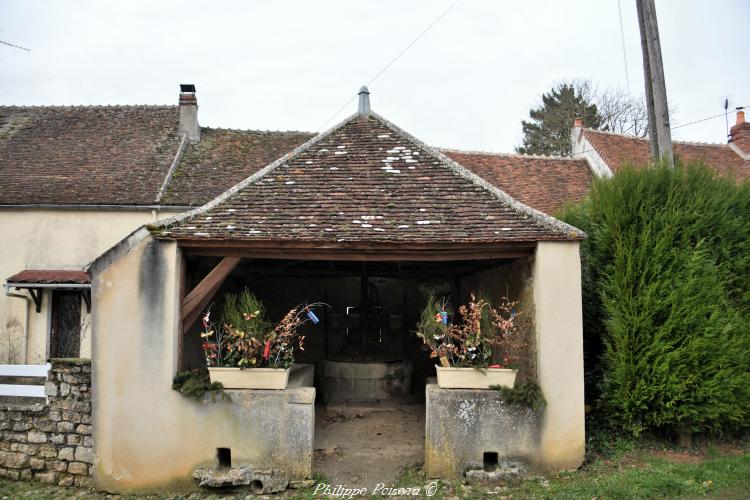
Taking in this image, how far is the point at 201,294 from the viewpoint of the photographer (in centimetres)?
589

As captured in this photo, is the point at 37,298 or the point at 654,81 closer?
the point at 654,81

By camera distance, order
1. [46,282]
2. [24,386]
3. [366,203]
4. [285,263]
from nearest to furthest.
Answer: [24,386]
[366,203]
[285,263]
[46,282]

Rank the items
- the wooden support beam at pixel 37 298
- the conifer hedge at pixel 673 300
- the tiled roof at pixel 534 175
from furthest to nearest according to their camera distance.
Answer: the tiled roof at pixel 534 175, the wooden support beam at pixel 37 298, the conifer hedge at pixel 673 300

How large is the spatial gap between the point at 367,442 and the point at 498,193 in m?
Answer: 3.47

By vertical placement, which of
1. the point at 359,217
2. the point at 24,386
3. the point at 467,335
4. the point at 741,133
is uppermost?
the point at 741,133

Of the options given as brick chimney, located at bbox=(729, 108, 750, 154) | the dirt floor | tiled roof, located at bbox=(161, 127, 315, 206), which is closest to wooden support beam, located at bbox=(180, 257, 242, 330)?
the dirt floor

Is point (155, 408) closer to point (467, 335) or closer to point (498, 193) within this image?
point (467, 335)

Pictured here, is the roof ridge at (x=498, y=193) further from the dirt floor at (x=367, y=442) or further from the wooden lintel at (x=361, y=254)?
the dirt floor at (x=367, y=442)

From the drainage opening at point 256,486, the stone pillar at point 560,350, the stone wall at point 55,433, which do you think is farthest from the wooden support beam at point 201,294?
the stone pillar at point 560,350

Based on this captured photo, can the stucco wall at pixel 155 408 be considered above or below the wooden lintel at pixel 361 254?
below

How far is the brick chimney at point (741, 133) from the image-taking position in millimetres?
14500

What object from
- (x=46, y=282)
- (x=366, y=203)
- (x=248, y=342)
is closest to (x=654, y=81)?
(x=366, y=203)

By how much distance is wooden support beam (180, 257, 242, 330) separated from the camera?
5.89 metres

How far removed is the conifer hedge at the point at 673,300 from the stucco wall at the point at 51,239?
8813 mm
